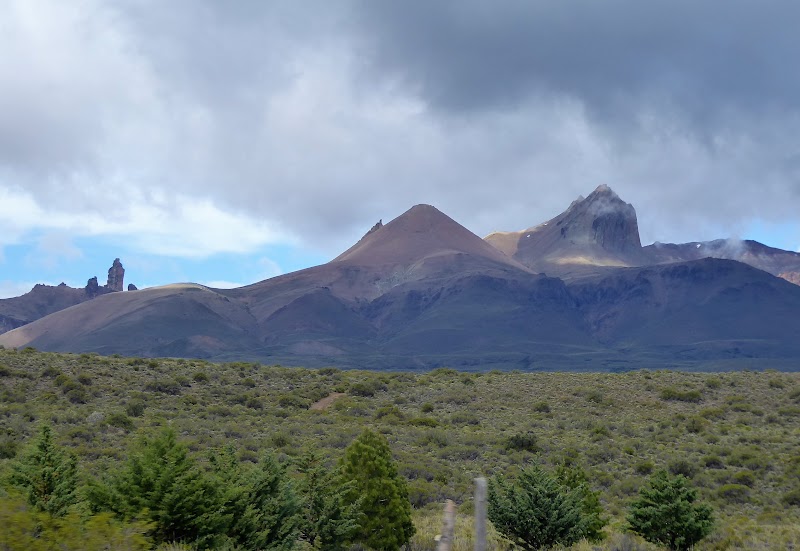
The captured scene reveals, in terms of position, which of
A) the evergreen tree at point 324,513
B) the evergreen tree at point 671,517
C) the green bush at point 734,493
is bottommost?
the green bush at point 734,493

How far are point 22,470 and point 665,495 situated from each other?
15381 millimetres

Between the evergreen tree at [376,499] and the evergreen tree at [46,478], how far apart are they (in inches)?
240

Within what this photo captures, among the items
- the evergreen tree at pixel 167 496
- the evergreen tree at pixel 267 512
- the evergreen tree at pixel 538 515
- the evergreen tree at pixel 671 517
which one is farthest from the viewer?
the evergreen tree at pixel 671 517

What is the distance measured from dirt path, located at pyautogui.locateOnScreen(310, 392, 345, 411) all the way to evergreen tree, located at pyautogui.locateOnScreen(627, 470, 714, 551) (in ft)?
88.3

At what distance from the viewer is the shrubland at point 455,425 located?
27.4 meters

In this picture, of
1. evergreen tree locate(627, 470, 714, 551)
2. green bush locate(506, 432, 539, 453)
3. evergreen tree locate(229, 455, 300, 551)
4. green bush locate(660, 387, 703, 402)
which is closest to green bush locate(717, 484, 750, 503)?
green bush locate(506, 432, 539, 453)

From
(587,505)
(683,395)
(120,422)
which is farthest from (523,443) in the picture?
(120,422)

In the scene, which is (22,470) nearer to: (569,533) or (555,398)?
(569,533)

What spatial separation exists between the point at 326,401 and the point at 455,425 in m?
9.49

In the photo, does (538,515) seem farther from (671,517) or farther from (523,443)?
(523,443)

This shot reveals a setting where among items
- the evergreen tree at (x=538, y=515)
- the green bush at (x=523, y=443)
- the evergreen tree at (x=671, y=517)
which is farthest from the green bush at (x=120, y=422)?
the evergreen tree at (x=671, y=517)

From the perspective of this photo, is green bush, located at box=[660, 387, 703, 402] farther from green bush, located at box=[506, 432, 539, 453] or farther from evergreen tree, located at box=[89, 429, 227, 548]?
evergreen tree, located at box=[89, 429, 227, 548]

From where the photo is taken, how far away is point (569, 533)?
1873 cm

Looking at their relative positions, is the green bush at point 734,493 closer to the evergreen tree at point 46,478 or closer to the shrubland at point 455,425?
the shrubland at point 455,425
